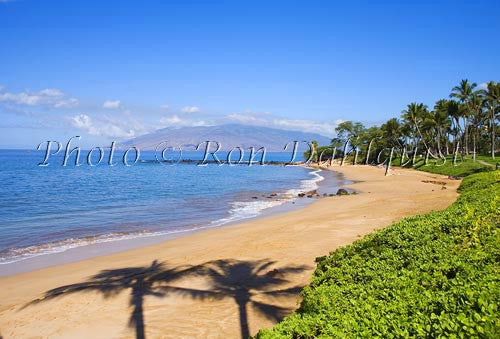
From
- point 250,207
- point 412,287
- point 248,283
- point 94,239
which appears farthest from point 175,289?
point 250,207

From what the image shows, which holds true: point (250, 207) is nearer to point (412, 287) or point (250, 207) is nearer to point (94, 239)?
point (94, 239)

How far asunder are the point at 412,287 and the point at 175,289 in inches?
280

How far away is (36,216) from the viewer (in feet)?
87.6

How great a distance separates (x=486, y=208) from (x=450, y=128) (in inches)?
4025

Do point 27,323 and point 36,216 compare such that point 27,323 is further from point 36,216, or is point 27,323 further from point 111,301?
point 36,216

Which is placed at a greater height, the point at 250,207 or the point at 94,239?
the point at 250,207

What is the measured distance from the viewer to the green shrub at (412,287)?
4.40 metres

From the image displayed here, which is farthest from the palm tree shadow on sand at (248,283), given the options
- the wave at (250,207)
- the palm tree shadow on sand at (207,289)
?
the wave at (250,207)

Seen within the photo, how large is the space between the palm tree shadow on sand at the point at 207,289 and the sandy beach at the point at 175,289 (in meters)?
0.03

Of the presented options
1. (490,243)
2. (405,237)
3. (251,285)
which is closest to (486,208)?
(405,237)

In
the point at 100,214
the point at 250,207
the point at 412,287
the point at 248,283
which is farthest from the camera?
the point at 250,207

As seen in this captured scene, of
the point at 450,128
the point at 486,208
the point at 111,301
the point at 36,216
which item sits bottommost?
the point at 36,216

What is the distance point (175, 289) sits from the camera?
35.9 ft

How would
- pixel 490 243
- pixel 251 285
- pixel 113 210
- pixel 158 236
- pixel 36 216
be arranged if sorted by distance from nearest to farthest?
pixel 490 243
pixel 251 285
pixel 158 236
pixel 36 216
pixel 113 210
